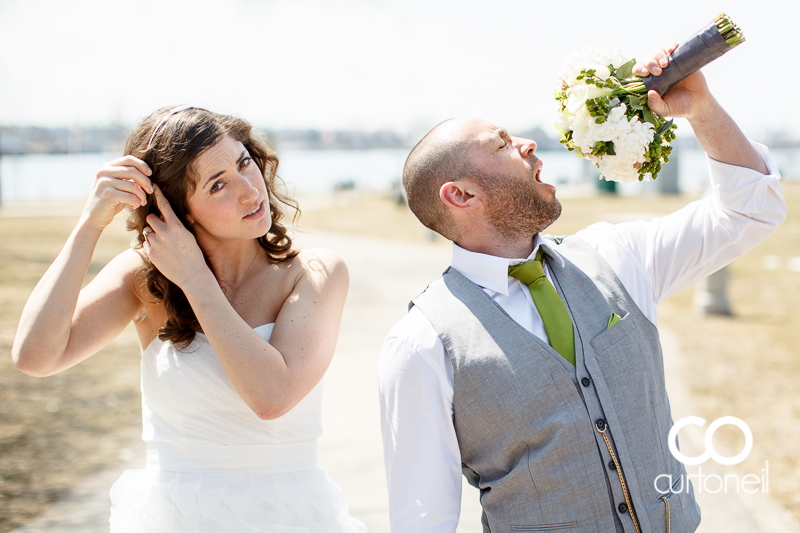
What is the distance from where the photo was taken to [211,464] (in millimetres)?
2520

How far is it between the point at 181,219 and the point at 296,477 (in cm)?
109

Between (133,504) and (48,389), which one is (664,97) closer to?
(133,504)

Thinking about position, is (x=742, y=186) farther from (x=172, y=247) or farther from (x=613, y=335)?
(x=172, y=247)

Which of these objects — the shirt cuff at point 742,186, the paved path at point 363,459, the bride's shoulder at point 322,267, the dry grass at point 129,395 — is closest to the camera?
the shirt cuff at point 742,186

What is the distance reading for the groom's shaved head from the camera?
2.34 metres

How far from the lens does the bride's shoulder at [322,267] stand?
8.43 feet

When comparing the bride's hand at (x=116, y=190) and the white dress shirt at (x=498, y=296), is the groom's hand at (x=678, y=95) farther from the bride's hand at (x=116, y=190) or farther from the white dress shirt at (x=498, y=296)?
the bride's hand at (x=116, y=190)

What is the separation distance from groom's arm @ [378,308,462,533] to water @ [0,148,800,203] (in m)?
1.49

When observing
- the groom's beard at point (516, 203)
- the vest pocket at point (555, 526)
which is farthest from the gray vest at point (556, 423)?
the groom's beard at point (516, 203)

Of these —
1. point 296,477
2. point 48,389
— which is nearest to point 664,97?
point 296,477

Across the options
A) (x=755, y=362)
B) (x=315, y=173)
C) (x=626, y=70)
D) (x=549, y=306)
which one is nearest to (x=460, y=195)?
(x=549, y=306)

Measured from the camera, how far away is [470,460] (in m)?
2.12

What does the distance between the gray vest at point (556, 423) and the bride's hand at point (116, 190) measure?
3.59 feet

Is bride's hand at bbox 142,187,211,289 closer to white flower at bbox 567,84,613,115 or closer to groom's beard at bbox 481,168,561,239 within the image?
groom's beard at bbox 481,168,561,239
